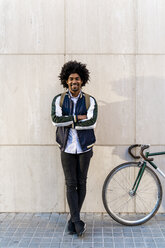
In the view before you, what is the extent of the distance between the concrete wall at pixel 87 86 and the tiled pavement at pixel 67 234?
0.33m

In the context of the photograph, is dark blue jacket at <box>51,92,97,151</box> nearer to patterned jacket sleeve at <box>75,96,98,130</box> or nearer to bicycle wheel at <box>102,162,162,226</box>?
patterned jacket sleeve at <box>75,96,98,130</box>

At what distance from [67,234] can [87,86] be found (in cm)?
213

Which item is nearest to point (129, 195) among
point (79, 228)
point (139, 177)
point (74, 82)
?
point (139, 177)

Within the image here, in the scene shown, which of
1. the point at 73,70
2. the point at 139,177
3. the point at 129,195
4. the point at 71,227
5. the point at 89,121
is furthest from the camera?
the point at 129,195

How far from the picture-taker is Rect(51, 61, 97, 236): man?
11.2 feet

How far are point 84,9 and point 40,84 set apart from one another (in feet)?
4.31

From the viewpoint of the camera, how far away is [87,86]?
4145 mm

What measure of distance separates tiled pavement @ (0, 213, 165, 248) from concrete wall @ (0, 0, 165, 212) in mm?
327

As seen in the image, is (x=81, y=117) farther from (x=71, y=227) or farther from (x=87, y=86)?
(x=71, y=227)

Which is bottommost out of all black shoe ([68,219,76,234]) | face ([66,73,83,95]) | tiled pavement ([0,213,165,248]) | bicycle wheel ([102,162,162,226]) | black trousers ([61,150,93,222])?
tiled pavement ([0,213,165,248])

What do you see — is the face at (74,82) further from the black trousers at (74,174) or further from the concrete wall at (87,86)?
the black trousers at (74,174)

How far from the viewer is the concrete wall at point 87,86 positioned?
13.5 ft

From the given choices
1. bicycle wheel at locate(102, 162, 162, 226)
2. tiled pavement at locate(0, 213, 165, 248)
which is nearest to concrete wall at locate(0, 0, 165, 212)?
bicycle wheel at locate(102, 162, 162, 226)

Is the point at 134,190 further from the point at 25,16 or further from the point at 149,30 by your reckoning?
the point at 25,16
